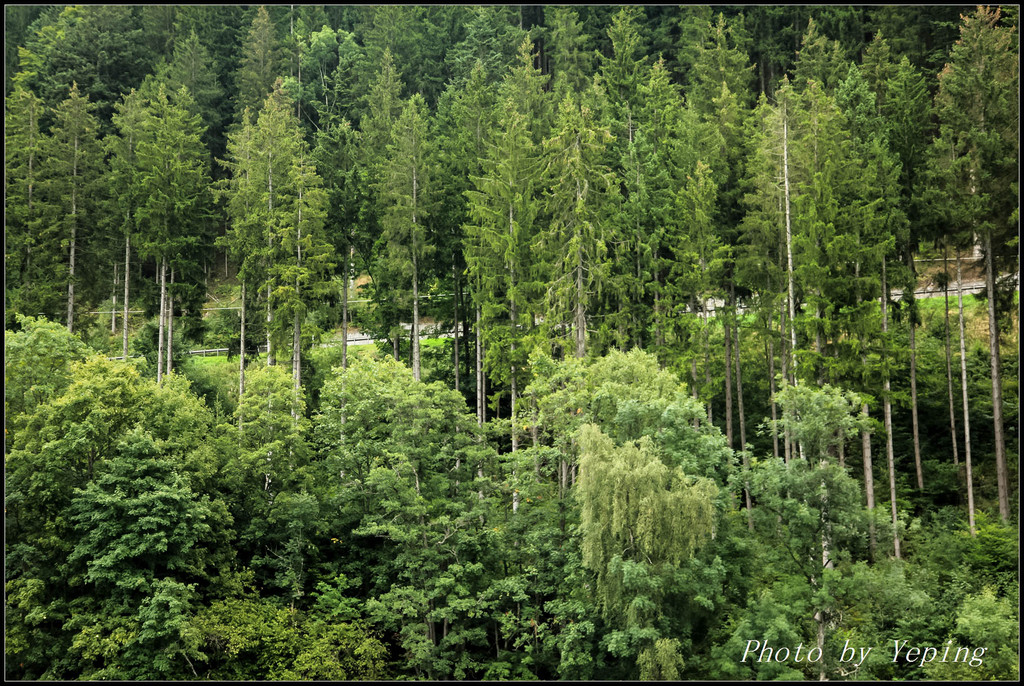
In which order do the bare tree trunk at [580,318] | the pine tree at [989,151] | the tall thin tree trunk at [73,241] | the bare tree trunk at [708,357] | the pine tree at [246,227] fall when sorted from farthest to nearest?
the tall thin tree trunk at [73,241] → the pine tree at [246,227] → the bare tree trunk at [708,357] → the bare tree trunk at [580,318] → the pine tree at [989,151]

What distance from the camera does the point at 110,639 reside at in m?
27.8

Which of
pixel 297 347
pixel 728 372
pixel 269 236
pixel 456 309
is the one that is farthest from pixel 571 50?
pixel 297 347

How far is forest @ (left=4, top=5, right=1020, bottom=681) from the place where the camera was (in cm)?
2775

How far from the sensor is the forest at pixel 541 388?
91.0 feet

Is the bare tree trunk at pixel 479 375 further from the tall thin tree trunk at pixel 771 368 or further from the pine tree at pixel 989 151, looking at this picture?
the pine tree at pixel 989 151

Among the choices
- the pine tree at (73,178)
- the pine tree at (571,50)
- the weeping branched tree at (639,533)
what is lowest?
the weeping branched tree at (639,533)

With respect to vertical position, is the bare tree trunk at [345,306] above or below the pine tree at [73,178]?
below

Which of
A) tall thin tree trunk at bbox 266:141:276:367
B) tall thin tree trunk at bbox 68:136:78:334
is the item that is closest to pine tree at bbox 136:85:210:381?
tall thin tree trunk at bbox 68:136:78:334

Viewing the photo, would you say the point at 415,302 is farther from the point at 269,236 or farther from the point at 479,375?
the point at 269,236

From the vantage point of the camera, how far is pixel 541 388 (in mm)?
32250

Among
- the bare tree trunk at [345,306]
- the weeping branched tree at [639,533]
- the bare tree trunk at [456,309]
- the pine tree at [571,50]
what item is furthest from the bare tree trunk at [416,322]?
the pine tree at [571,50]

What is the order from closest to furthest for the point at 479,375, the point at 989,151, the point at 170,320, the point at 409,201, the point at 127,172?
the point at 989,151 → the point at 479,375 → the point at 409,201 → the point at 170,320 → the point at 127,172

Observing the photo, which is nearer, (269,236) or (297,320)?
(297,320)

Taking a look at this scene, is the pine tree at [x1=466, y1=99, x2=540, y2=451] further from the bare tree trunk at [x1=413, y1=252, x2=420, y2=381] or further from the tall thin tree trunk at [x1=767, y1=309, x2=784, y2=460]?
the tall thin tree trunk at [x1=767, y1=309, x2=784, y2=460]
